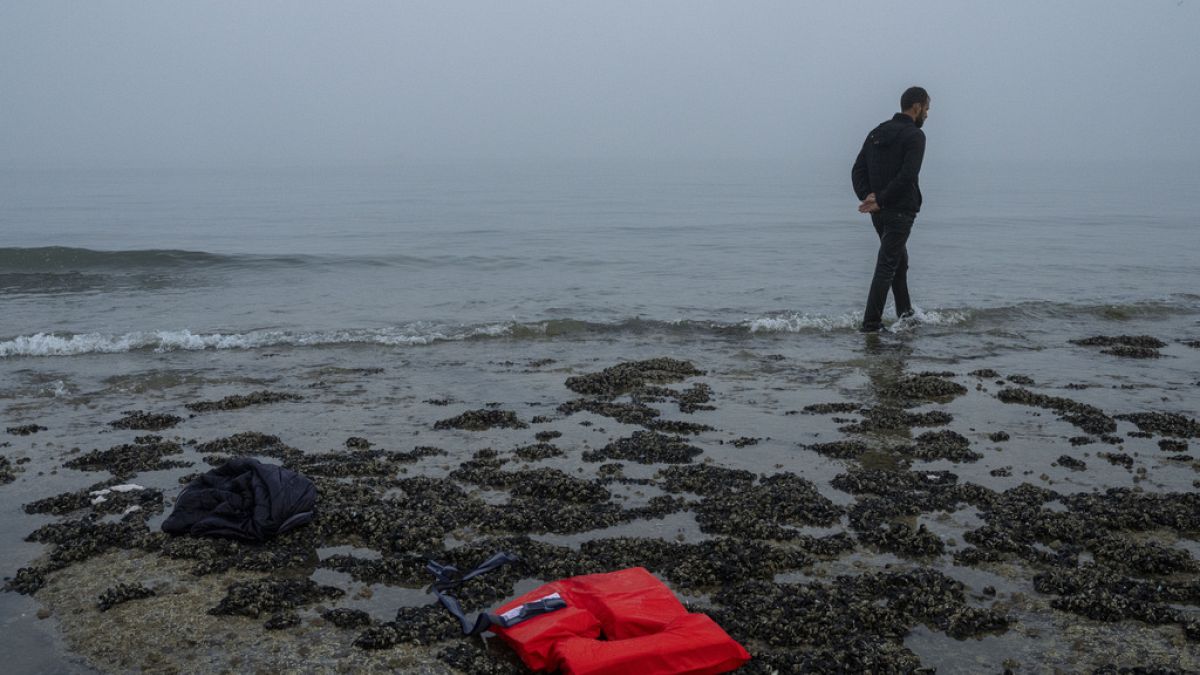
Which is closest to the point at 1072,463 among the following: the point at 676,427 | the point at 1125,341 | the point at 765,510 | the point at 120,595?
the point at 765,510

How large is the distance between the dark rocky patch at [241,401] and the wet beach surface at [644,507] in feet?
A: 0.21

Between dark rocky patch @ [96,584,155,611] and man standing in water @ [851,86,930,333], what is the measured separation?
985cm

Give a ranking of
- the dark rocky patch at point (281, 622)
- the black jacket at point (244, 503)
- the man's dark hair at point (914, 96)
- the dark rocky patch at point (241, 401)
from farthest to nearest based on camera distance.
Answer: the man's dark hair at point (914, 96) → the dark rocky patch at point (241, 401) → the black jacket at point (244, 503) → the dark rocky patch at point (281, 622)

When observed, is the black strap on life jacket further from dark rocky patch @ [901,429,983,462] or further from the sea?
dark rocky patch @ [901,429,983,462]

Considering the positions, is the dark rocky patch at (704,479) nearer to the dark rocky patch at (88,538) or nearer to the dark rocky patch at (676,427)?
the dark rocky patch at (676,427)

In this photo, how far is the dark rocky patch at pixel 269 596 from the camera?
481 centimetres

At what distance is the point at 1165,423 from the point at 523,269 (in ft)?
56.5

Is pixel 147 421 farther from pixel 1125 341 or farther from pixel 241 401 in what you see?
pixel 1125 341

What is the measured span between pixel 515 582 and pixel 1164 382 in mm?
8722

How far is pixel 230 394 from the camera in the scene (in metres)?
10.2

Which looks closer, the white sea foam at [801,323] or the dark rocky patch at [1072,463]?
the dark rocky patch at [1072,463]

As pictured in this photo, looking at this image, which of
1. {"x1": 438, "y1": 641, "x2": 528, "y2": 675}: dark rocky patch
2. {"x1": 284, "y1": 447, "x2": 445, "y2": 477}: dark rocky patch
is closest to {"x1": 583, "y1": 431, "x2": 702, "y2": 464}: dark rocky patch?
{"x1": 284, "y1": 447, "x2": 445, "y2": 477}: dark rocky patch

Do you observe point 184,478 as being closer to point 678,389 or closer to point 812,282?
point 678,389

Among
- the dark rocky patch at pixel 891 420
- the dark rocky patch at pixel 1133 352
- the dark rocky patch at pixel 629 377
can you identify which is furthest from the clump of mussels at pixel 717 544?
the dark rocky patch at pixel 1133 352
